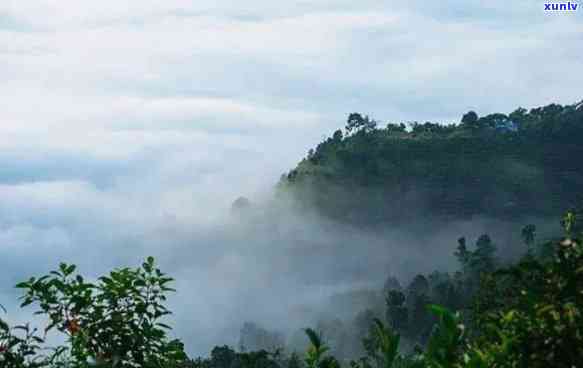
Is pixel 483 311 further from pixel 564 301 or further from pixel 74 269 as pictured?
pixel 74 269

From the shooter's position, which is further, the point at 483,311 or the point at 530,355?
the point at 483,311

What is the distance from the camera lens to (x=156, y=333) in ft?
34.6

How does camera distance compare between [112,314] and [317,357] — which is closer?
[317,357]

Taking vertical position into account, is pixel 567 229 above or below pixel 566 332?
above

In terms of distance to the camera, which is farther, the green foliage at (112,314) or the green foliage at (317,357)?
the green foliage at (112,314)

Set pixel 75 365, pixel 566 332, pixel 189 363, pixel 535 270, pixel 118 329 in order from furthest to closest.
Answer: pixel 189 363, pixel 118 329, pixel 75 365, pixel 535 270, pixel 566 332

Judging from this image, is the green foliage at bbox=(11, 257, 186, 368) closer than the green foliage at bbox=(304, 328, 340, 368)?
No

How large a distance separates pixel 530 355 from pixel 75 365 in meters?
3.96

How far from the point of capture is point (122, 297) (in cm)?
1085

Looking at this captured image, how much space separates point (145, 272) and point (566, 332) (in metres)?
4.69

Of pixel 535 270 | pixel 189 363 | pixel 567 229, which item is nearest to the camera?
pixel 535 270

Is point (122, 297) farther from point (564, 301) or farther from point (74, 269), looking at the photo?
point (564, 301)

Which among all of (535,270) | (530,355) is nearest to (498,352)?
(530,355)

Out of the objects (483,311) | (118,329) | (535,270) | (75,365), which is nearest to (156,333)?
(118,329)
